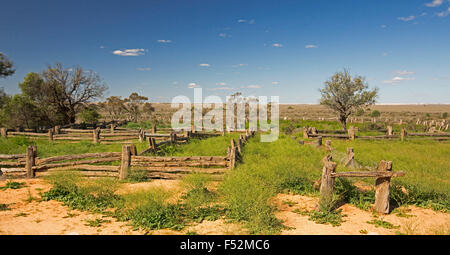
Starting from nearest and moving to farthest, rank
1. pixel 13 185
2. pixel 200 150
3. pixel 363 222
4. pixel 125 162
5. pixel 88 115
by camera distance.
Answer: pixel 363 222 → pixel 13 185 → pixel 125 162 → pixel 200 150 → pixel 88 115

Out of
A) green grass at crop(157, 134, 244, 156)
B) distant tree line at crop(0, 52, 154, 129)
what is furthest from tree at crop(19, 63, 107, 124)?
green grass at crop(157, 134, 244, 156)

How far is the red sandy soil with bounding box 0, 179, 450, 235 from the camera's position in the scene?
5113mm

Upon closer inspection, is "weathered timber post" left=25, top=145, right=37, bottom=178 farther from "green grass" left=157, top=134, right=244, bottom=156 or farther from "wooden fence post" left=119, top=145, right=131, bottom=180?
"green grass" left=157, top=134, right=244, bottom=156

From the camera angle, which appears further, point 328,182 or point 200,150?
point 200,150

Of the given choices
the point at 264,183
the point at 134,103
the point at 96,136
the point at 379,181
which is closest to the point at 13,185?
the point at 264,183

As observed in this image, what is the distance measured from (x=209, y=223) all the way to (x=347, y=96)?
22.6 metres

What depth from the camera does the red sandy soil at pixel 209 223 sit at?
511 cm

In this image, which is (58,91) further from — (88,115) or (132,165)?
(132,165)

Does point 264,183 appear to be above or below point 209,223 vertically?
above

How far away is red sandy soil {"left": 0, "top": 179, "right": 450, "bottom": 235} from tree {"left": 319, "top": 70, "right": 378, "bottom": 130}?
19.2m

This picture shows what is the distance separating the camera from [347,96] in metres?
24.0
